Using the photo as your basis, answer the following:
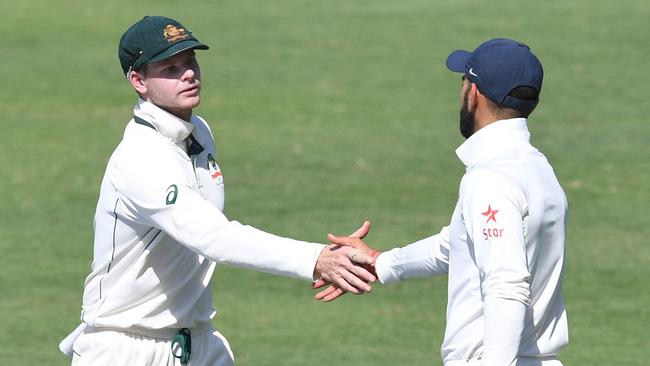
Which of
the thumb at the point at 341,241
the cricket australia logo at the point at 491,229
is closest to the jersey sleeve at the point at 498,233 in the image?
the cricket australia logo at the point at 491,229

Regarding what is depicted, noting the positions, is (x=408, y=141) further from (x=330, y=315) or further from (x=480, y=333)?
(x=480, y=333)

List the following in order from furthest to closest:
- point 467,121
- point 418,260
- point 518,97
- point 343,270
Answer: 1. point 418,260
2. point 343,270
3. point 467,121
4. point 518,97

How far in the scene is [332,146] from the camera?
16578mm

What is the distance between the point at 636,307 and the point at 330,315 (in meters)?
2.47

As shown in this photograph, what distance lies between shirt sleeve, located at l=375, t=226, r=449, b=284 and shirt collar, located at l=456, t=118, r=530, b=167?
82cm

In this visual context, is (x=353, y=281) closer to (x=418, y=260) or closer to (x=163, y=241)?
(x=418, y=260)

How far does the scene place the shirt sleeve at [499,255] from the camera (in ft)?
17.7

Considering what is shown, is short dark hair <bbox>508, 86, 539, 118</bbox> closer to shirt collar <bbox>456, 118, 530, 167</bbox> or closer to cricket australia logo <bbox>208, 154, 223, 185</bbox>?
shirt collar <bbox>456, 118, 530, 167</bbox>

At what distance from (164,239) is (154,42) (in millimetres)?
933

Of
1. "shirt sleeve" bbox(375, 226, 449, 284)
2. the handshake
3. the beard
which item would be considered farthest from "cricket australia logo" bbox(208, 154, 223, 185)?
the beard

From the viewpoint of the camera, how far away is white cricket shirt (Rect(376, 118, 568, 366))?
17.8 ft

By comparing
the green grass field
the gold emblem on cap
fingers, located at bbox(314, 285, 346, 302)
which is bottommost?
the green grass field

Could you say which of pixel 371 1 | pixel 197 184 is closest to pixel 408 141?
pixel 371 1

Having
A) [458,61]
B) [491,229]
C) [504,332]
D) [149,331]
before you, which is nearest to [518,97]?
[458,61]
